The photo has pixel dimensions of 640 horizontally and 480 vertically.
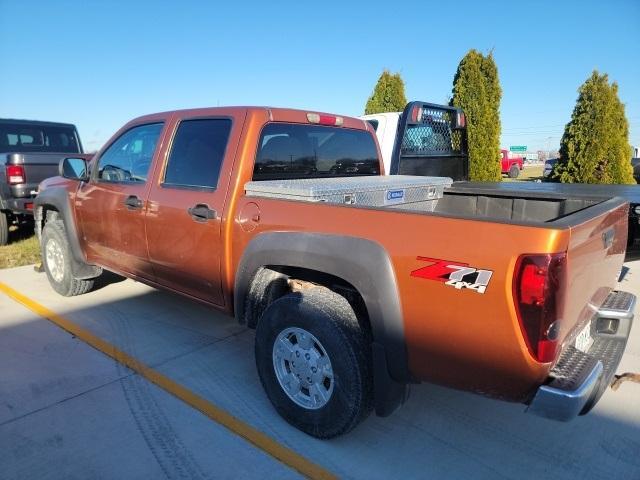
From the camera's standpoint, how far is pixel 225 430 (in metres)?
2.72

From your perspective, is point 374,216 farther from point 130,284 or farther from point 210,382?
point 130,284

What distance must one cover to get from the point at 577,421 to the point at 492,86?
10818 mm

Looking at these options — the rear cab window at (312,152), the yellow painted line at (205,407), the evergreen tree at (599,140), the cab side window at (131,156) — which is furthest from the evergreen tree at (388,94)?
the yellow painted line at (205,407)

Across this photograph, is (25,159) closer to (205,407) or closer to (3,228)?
Answer: (3,228)

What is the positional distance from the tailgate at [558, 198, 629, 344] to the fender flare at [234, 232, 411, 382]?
2.30ft

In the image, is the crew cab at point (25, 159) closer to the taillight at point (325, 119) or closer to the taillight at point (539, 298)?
the taillight at point (325, 119)

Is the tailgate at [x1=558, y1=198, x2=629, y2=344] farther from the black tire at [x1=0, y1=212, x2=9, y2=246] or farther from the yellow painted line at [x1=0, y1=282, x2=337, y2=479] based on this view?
the black tire at [x1=0, y1=212, x2=9, y2=246]

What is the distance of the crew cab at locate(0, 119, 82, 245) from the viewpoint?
6867mm

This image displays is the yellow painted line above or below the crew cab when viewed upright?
below

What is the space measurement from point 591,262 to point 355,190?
4.47ft

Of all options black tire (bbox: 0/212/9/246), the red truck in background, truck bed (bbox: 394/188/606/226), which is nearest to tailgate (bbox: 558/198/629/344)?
truck bed (bbox: 394/188/606/226)

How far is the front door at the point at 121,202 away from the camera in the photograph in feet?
11.9

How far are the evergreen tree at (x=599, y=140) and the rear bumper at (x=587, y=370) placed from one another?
365 inches

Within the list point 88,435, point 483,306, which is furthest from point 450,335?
point 88,435
